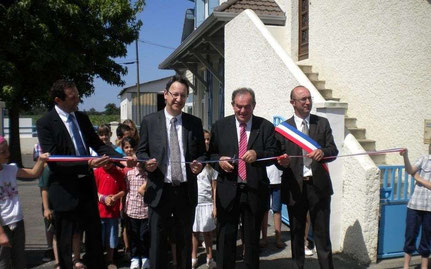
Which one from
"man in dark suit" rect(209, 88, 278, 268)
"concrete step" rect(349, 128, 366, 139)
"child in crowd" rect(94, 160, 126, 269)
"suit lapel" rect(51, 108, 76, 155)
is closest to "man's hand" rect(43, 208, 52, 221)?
"child in crowd" rect(94, 160, 126, 269)

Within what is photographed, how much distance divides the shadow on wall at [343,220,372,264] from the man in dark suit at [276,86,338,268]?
0.95 meters

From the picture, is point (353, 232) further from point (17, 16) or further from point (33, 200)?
point (17, 16)

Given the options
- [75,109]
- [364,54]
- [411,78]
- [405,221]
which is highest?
[364,54]

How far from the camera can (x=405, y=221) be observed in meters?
5.03

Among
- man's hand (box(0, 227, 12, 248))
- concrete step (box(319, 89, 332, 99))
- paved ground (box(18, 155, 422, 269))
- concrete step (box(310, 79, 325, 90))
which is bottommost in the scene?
paved ground (box(18, 155, 422, 269))

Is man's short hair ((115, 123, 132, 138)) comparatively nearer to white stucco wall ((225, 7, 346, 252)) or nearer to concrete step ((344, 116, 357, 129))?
white stucco wall ((225, 7, 346, 252))

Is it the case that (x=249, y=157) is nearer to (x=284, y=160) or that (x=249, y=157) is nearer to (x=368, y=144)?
(x=284, y=160)

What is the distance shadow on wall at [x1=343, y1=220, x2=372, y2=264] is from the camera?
193 inches

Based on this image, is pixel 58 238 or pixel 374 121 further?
pixel 374 121

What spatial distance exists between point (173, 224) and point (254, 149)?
1.08 meters

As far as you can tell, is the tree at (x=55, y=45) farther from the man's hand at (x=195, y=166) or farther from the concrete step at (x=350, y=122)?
the man's hand at (x=195, y=166)

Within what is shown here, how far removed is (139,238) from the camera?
4734mm

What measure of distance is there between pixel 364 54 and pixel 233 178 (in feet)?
13.9

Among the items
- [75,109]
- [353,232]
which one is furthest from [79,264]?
[353,232]
